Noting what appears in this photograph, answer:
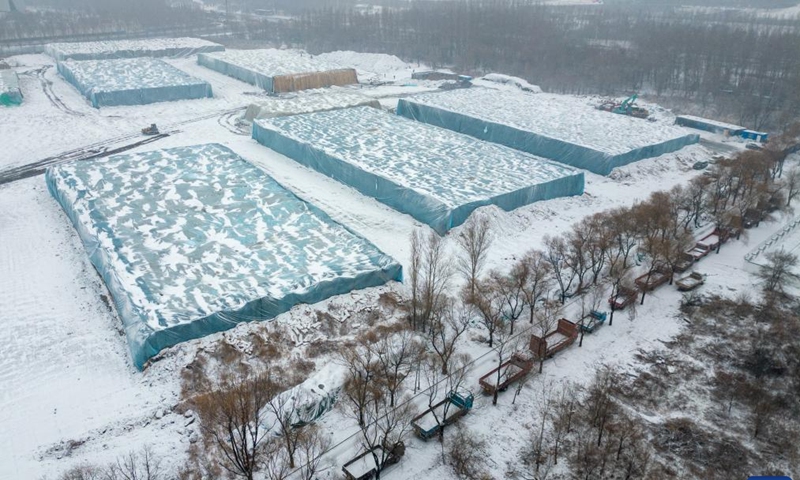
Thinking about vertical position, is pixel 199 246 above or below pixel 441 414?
above

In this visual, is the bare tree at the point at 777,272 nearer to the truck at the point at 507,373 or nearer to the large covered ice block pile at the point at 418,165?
the large covered ice block pile at the point at 418,165

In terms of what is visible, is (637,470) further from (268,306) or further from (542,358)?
(268,306)

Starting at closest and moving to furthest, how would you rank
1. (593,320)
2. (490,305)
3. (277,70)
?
(490,305) → (593,320) → (277,70)

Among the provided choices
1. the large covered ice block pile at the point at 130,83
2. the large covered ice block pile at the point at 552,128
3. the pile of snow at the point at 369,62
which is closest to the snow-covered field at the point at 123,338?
the large covered ice block pile at the point at 552,128

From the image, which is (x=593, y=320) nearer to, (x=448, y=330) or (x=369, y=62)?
(x=448, y=330)

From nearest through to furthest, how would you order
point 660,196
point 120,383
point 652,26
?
point 120,383 → point 660,196 → point 652,26

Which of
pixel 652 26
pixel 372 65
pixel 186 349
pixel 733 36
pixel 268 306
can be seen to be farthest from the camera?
pixel 652 26

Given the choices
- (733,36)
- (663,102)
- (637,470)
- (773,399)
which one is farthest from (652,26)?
(637,470)

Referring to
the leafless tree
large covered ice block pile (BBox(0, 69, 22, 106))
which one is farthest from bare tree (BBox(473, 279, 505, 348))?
large covered ice block pile (BBox(0, 69, 22, 106))

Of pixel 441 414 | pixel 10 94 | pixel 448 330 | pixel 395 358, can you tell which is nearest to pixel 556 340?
pixel 448 330
